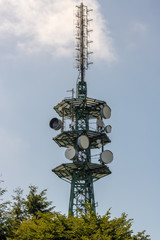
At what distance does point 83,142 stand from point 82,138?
44 cm

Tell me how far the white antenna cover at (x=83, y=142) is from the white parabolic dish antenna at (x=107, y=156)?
220 centimetres

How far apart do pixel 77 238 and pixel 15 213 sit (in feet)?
42.8

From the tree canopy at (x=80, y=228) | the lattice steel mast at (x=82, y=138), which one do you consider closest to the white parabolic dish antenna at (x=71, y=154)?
the lattice steel mast at (x=82, y=138)

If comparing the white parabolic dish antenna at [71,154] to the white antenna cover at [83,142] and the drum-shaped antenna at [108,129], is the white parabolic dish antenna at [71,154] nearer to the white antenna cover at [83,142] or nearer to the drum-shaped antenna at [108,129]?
the white antenna cover at [83,142]

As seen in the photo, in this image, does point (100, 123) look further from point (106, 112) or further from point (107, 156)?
point (107, 156)

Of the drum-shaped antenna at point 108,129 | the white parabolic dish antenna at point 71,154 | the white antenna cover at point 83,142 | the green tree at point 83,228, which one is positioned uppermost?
the drum-shaped antenna at point 108,129

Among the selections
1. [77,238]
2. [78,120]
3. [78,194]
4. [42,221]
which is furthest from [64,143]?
[77,238]

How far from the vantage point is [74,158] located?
3903 centimetres

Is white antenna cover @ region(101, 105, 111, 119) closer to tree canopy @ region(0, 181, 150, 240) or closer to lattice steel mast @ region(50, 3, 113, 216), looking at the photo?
lattice steel mast @ region(50, 3, 113, 216)

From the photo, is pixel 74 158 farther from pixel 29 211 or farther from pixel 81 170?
pixel 29 211

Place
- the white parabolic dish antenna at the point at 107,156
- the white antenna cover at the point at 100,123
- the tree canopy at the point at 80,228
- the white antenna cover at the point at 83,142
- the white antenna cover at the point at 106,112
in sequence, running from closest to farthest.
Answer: the tree canopy at the point at 80,228 → the white antenna cover at the point at 83,142 → the white parabolic dish antenna at the point at 107,156 → the white antenna cover at the point at 106,112 → the white antenna cover at the point at 100,123

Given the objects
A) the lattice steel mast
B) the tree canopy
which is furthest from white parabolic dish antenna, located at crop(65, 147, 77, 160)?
the tree canopy

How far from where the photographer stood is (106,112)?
141ft

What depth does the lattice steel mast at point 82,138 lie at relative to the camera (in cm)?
3925
